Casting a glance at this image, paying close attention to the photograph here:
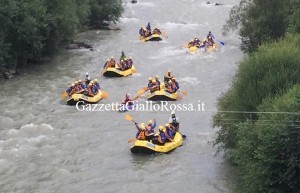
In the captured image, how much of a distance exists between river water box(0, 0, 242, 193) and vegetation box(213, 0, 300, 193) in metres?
2.45

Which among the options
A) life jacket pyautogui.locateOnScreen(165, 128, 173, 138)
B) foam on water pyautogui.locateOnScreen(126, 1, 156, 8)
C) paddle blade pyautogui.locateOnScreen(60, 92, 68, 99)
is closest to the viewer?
life jacket pyautogui.locateOnScreen(165, 128, 173, 138)

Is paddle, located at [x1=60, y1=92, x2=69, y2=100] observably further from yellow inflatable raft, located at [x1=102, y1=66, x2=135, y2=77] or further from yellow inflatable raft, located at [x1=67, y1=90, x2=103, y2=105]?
yellow inflatable raft, located at [x1=102, y1=66, x2=135, y2=77]

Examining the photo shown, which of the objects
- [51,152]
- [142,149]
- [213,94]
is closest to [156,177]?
[142,149]

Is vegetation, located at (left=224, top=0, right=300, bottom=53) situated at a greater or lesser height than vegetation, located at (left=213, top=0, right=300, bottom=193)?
greater

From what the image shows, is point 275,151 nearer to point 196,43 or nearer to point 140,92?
point 140,92

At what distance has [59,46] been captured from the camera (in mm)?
42438

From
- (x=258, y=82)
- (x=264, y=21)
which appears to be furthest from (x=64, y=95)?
(x=258, y=82)

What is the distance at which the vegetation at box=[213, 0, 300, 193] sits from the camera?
15.6 metres

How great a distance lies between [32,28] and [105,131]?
513 inches

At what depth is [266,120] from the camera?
17.0m

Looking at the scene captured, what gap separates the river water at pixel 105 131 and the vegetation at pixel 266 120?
245 centimetres

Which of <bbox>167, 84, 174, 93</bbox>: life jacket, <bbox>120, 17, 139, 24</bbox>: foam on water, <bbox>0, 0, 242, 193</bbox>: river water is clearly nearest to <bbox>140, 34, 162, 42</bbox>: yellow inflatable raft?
<bbox>0, 0, 242, 193</bbox>: river water

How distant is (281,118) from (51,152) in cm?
1163

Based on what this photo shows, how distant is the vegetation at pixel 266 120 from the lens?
51.3 feet
